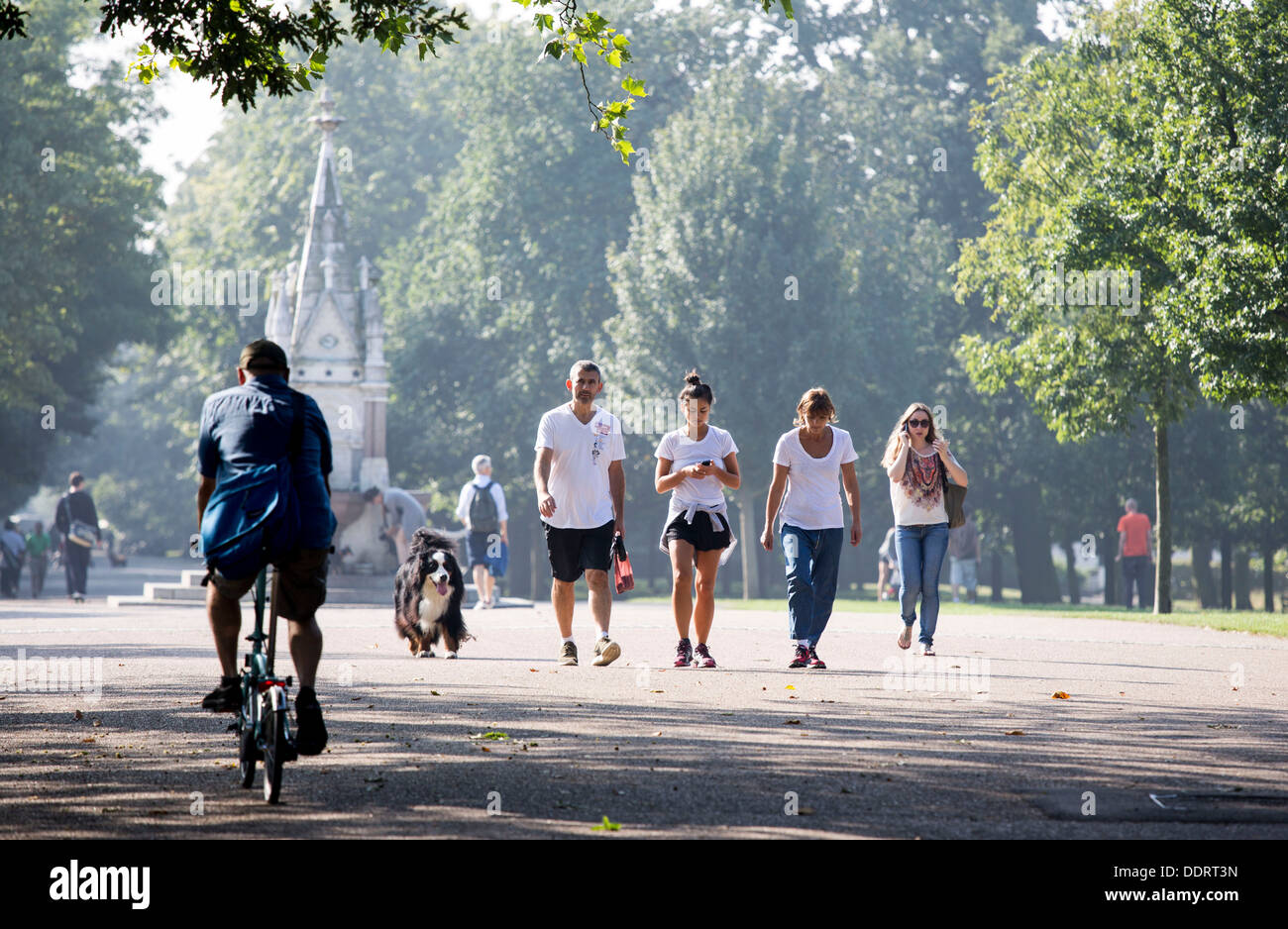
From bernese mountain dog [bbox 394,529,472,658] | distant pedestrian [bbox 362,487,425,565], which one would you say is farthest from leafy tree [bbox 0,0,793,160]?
distant pedestrian [bbox 362,487,425,565]

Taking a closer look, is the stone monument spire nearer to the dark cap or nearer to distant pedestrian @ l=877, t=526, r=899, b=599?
distant pedestrian @ l=877, t=526, r=899, b=599

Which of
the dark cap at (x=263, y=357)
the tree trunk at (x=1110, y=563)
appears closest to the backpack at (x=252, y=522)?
the dark cap at (x=263, y=357)

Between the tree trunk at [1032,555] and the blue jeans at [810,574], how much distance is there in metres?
32.8

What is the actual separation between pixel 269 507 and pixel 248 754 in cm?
102

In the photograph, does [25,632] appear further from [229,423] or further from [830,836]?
[830,836]

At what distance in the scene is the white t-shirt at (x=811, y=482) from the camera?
41.2 ft

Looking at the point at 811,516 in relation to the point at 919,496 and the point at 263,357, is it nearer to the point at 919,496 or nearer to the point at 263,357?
the point at 919,496

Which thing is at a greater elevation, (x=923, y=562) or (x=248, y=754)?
(x=923, y=562)

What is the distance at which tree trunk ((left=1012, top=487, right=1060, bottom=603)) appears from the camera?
44.6 metres

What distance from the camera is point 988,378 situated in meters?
30.6

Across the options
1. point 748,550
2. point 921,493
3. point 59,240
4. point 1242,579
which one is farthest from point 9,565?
point 1242,579

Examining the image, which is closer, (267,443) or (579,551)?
(267,443)

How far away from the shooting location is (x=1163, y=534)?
2680cm

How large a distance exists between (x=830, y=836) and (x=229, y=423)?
290 cm
